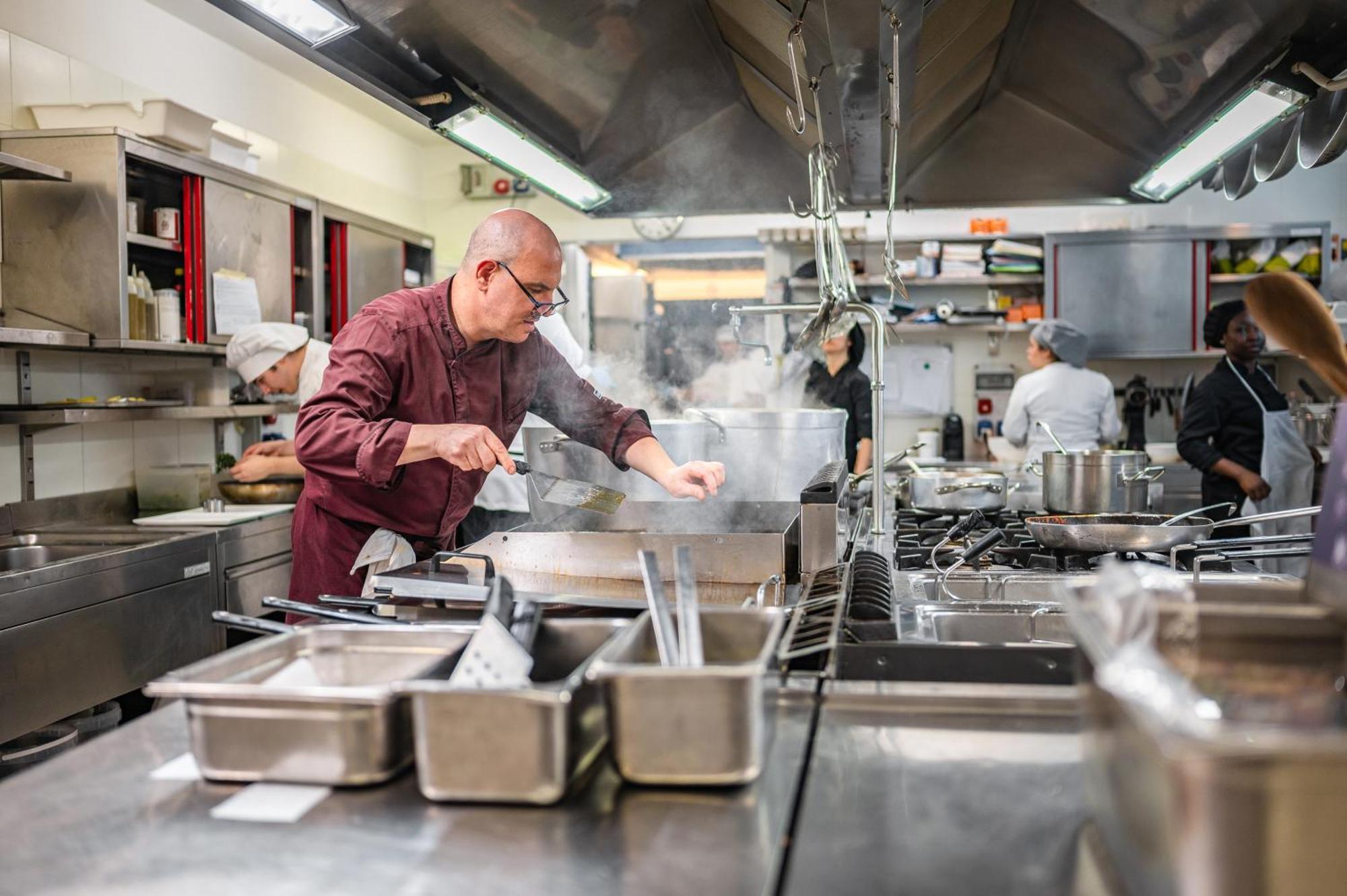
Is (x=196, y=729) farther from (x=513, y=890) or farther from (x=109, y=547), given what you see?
(x=109, y=547)

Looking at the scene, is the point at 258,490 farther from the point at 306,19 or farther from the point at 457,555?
the point at 306,19

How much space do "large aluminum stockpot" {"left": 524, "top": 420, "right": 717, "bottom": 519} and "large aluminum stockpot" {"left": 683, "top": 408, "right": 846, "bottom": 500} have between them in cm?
5

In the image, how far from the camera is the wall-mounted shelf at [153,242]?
149 inches

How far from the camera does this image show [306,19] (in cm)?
168

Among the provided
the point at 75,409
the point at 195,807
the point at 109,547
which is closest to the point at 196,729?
the point at 195,807

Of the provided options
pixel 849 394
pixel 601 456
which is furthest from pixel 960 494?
pixel 849 394

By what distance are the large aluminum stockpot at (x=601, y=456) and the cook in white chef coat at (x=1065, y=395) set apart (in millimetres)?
2586

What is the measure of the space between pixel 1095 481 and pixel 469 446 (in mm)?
1815

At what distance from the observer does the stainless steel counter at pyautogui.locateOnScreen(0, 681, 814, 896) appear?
2.62 feet

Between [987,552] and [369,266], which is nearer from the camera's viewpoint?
[987,552]

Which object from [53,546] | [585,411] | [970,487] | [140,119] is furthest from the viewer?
[140,119]

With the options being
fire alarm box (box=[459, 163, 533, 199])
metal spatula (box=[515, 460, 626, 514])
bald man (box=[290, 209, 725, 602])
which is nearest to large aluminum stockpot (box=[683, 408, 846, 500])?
bald man (box=[290, 209, 725, 602])

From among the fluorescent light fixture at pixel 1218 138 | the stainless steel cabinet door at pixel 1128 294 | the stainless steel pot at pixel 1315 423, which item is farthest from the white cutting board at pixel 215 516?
the stainless steel pot at pixel 1315 423

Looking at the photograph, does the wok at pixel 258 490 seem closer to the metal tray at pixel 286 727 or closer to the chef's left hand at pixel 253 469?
the chef's left hand at pixel 253 469
